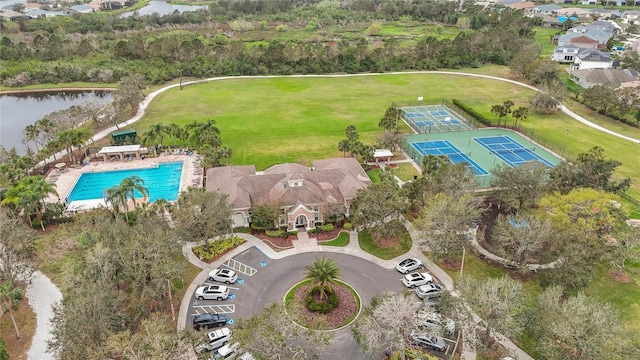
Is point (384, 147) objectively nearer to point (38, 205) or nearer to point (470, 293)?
point (470, 293)

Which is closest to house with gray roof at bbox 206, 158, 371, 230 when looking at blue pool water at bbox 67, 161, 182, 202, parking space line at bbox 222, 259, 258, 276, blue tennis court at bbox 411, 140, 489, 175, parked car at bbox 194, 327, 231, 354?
parking space line at bbox 222, 259, 258, 276

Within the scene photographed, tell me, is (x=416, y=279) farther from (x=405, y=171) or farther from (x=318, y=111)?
(x=318, y=111)

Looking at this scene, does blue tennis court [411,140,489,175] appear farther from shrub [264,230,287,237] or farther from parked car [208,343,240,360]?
parked car [208,343,240,360]

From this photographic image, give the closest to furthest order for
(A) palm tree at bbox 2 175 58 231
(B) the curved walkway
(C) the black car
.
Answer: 1. (B) the curved walkway
2. (C) the black car
3. (A) palm tree at bbox 2 175 58 231

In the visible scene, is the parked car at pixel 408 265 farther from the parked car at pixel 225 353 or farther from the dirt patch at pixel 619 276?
the dirt patch at pixel 619 276

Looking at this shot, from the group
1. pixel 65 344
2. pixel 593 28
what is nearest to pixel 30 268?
pixel 65 344
